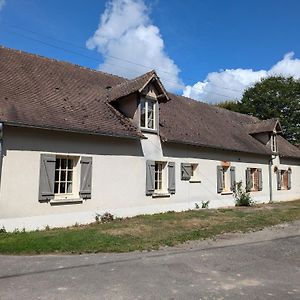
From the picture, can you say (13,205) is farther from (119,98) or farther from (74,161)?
(119,98)

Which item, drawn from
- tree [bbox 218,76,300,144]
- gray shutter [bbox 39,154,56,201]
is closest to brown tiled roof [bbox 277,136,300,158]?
tree [bbox 218,76,300,144]

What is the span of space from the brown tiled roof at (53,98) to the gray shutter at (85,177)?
103 cm

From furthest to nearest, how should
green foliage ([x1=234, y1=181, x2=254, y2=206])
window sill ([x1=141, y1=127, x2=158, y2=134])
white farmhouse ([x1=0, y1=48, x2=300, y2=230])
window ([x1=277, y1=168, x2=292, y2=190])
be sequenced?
window ([x1=277, y1=168, x2=292, y2=190]) < green foliage ([x1=234, y1=181, x2=254, y2=206]) < window sill ([x1=141, y1=127, x2=158, y2=134]) < white farmhouse ([x1=0, y1=48, x2=300, y2=230])

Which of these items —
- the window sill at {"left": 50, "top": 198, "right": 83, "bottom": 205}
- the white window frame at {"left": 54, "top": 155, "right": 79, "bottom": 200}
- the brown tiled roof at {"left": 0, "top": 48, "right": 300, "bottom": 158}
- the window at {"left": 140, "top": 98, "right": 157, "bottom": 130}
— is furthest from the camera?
the window at {"left": 140, "top": 98, "right": 157, "bottom": 130}

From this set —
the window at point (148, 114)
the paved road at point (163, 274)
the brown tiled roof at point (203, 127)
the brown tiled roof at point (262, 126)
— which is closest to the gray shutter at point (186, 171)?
the brown tiled roof at point (203, 127)

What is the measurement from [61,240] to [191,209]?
8.50 metres

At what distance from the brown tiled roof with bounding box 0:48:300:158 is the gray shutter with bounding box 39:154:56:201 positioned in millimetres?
999

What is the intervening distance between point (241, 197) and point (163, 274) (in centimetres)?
1391

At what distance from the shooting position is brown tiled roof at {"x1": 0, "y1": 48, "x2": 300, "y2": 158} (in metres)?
11.1

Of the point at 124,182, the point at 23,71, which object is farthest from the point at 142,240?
the point at 23,71

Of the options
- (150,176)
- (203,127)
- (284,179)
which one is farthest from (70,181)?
(284,179)

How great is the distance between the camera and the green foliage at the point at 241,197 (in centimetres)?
1916

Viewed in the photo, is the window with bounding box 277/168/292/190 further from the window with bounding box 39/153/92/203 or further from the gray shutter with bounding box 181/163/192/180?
the window with bounding box 39/153/92/203

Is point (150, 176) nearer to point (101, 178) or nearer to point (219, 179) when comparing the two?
point (101, 178)
